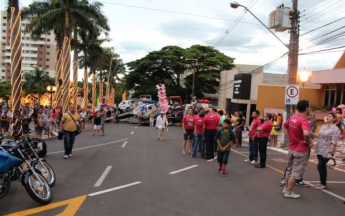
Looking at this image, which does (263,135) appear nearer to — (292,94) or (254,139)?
(254,139)

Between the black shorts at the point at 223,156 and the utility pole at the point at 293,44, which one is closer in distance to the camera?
the black shorts at the point at 223,156

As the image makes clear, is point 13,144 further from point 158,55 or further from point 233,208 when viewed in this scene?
point 158,55

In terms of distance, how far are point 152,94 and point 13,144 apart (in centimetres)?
4223

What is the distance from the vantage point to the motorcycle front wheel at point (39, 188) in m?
5.25

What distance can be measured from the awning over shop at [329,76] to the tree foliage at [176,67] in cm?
2336

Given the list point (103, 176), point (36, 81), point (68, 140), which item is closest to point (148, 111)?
point (68, 140)

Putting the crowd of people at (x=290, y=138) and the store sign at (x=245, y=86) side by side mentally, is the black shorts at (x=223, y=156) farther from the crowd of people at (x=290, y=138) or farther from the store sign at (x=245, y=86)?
the store sign at (x=245, y=86)

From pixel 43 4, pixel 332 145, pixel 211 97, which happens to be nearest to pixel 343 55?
pixel 332 145

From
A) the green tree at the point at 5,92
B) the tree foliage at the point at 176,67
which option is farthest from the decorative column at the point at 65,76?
the green tree at the point at 5,92

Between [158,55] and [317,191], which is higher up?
[158,55]

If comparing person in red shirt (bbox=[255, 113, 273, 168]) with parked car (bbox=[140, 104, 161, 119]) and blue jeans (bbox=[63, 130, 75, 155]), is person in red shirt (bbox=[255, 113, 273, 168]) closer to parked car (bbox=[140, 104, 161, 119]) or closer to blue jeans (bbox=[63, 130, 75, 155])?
blue jeans (bbox=[63, 130, 75, 155])

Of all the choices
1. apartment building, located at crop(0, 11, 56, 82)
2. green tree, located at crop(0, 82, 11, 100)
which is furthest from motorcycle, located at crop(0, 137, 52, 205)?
apartment building, located at crop(0, 11, 56, 82)

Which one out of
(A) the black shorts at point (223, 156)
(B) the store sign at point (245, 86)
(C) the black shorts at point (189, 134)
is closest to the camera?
(A) the black shorts at point (223, 156)

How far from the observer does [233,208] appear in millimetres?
5574
